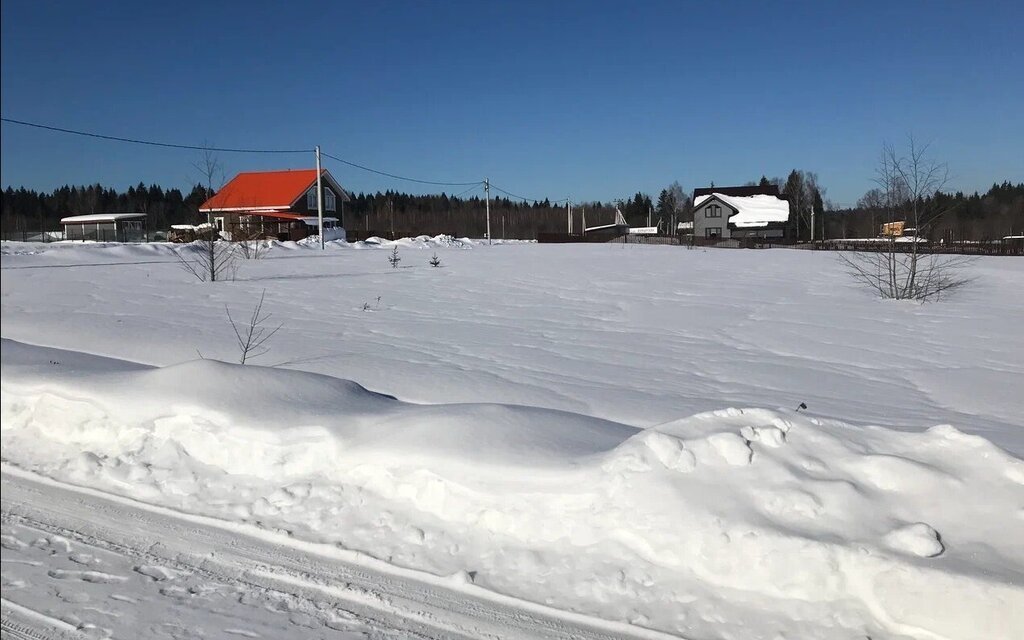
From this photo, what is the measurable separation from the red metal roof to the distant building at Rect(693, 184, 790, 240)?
3837 centimetres

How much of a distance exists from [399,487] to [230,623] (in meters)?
1.72

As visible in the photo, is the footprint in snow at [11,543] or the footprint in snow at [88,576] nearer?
the footprint in snow at [88,576]

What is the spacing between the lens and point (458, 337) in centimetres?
1233

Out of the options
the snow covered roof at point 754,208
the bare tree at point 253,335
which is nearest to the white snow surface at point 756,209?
the snow covered roof at point 754,208

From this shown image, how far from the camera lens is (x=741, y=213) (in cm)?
7238

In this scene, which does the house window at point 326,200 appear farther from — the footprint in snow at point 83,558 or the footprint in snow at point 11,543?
the footprint in snow at point 83,558

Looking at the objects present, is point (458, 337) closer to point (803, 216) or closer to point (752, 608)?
point (752, 608)

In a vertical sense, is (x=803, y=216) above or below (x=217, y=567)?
above

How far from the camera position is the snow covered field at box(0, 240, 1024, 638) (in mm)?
3828

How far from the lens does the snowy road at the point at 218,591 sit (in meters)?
3.42

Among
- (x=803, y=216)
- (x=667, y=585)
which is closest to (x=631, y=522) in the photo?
(x=667, y=585)

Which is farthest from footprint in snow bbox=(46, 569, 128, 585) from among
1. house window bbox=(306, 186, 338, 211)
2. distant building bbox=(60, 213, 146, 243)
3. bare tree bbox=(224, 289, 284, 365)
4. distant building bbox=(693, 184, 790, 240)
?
distant building bbox=(693, 184, 790, 240)

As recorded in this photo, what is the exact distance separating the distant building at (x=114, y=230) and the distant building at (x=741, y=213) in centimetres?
5452

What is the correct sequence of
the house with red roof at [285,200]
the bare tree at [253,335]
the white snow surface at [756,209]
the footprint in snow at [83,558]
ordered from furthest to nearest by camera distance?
the white snow surface at [756,209] < the house with red roof at [285,200] < the bare tree at [253,335] < the footprint in snow at [83,558]
